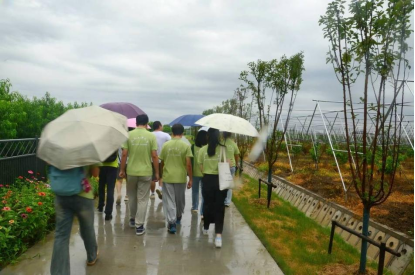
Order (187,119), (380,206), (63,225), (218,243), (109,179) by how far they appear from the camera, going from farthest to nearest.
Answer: (187,119) → (380,206) → (109,179) → (218,243) → (63,225)

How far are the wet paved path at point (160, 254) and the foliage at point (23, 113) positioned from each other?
2.86 m

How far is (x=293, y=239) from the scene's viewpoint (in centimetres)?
541

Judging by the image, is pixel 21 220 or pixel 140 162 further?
pixel 140 162

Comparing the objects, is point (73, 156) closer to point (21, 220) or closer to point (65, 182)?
point (65, 182)

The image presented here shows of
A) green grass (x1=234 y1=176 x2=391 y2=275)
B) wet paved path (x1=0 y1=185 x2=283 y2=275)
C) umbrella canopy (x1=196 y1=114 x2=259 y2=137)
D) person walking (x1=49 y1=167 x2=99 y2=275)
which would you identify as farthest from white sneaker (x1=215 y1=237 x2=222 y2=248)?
person walking (x1=49 y1=167 x2=99 y2=275)

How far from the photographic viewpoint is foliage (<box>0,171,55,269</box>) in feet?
13.2

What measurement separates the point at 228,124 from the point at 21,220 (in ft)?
9.96

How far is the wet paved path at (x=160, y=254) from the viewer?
3984 millimetres

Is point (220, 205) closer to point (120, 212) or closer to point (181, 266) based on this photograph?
point (181, 266)

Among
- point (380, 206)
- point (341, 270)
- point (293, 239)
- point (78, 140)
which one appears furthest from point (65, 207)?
point (380, 206)

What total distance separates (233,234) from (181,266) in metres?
1.60

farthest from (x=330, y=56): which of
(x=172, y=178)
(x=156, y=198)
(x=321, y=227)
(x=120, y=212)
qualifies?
(x=156, y=198)

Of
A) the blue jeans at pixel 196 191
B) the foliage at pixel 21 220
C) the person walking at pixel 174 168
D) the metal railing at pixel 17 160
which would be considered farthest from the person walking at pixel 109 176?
the metal railing at pixel 17 160

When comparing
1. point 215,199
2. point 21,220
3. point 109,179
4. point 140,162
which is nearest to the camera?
point 21,220
